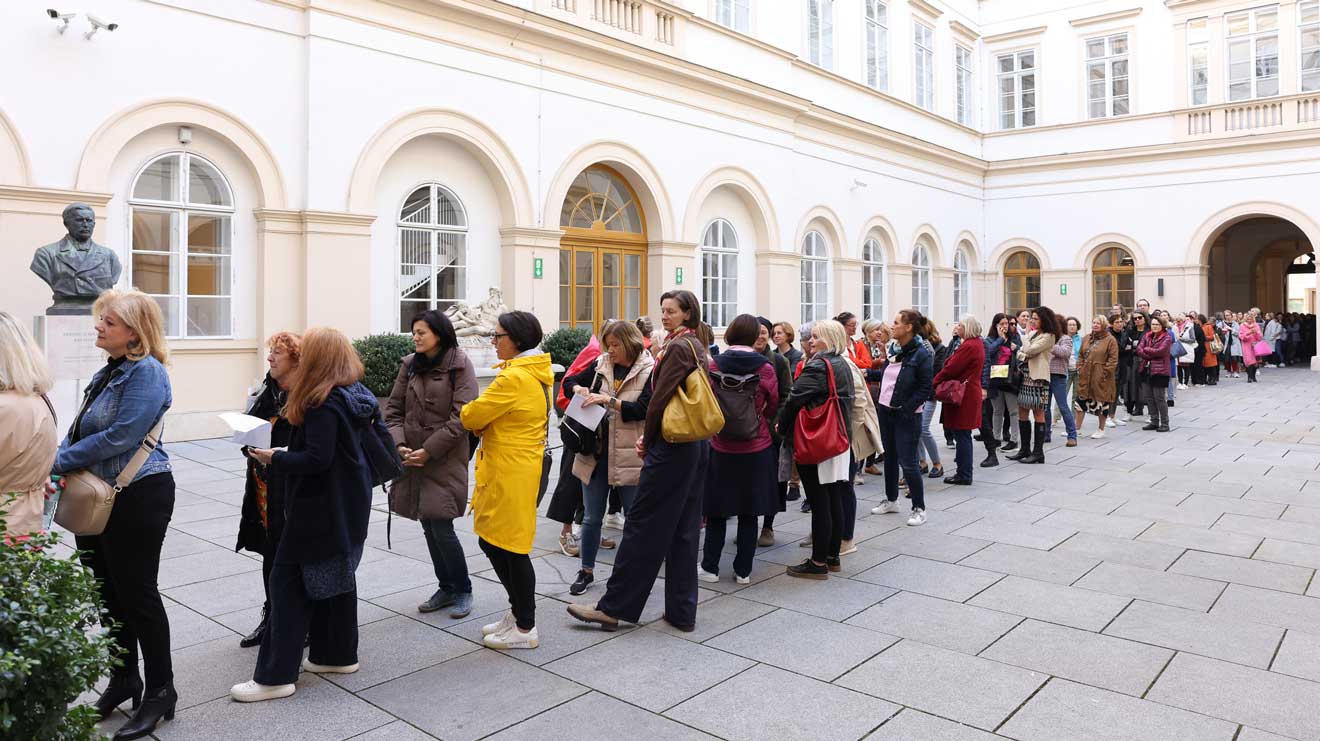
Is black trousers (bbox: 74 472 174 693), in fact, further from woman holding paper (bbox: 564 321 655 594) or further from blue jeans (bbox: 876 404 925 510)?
blue jeans (bbox: 876 404 925 510)

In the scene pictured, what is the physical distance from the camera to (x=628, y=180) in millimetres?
15984

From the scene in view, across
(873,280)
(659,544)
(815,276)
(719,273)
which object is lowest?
(659,544)

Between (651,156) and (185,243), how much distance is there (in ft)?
25.3

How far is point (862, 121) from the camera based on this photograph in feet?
68.8

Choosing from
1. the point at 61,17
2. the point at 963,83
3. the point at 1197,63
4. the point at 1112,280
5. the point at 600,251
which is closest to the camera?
the point at 61,17

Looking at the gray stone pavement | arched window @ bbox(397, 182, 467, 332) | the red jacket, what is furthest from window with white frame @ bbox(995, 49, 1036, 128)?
the gray stone pavement

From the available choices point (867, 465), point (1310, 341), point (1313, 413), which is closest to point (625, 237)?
point (867, 465)

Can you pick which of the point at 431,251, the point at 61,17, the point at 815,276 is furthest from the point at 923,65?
the point at 61,17

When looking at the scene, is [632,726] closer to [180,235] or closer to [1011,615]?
[1011,615]

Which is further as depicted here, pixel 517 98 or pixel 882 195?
pixel 882 195

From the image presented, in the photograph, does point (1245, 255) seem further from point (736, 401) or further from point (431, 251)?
point (736, 401)

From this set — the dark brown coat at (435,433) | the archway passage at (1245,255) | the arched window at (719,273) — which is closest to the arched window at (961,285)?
the archway passage at (1245,255)

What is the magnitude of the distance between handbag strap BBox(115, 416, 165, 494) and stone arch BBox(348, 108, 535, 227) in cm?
852

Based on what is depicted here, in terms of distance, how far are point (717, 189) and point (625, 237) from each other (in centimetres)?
258
